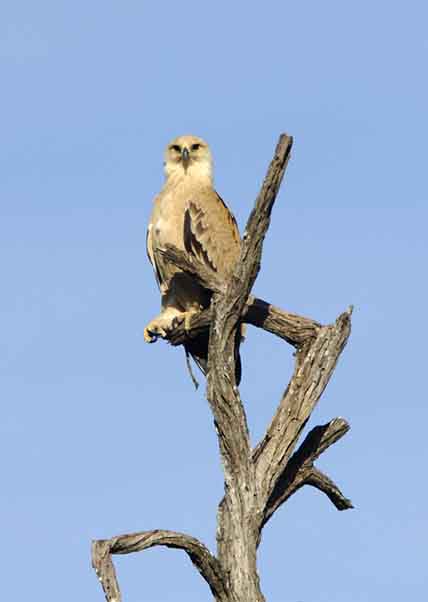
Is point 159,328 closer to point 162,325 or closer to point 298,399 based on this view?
point 162,325

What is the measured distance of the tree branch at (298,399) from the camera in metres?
9.70

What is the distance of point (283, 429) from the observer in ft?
32.1

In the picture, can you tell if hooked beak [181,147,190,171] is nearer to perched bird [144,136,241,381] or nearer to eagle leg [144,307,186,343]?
perched bird [144,136,241,381]

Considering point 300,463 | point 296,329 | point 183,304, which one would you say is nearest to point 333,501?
point 300,463

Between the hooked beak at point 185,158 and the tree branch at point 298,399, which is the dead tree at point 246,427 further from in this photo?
the hooked beak at point 185,158

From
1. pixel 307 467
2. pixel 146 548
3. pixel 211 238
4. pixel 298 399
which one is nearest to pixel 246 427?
pixel 298 399

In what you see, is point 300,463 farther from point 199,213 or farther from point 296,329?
point 199,213

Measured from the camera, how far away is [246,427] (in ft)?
31.7

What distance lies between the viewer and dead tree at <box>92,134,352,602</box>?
30.4 feet

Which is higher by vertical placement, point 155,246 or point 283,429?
point 155,246

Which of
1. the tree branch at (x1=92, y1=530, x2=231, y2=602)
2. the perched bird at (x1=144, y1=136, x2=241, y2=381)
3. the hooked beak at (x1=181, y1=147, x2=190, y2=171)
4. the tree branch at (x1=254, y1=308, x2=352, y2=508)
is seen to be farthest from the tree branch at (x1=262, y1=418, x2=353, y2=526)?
the hooked beak at (x1=181, y1=147, x2=190, y2=171)

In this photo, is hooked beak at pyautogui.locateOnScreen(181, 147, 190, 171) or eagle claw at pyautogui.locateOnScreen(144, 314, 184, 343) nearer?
eagle claw at pyautogui.locateOnScreen(144, 314, 184, 343)

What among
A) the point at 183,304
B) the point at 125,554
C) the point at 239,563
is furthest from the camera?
the point at 183,304

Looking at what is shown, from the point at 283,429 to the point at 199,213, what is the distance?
96.1 inches
